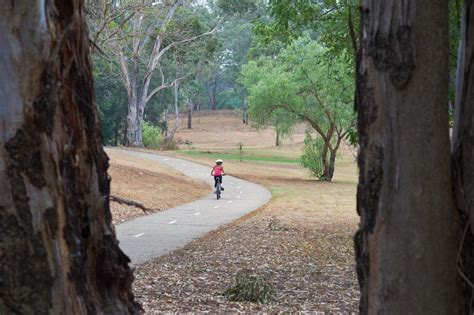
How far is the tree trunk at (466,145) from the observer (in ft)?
11.2

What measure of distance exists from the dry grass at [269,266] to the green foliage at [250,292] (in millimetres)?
99

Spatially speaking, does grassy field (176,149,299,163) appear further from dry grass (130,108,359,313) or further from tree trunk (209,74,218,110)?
dry grass (130,108,359,313)

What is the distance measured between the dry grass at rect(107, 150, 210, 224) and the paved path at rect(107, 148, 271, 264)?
577 mm

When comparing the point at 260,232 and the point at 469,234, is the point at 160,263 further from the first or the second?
the point at 469,234

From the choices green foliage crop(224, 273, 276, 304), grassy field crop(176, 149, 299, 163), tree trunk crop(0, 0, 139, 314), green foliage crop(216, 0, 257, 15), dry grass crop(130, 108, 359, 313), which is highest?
green foliage crop(216, 0, 257, 15)

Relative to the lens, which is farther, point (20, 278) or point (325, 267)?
point (325, 267)

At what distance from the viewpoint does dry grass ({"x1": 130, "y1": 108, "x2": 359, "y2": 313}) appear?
7.82 metres

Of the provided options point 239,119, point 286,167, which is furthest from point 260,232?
point 239,119

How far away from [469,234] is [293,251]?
9.73m

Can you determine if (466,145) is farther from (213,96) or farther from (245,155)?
(213,96)

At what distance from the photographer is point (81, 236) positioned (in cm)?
349

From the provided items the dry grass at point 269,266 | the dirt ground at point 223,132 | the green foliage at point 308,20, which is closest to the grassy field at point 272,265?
the dry grass at point 269,266

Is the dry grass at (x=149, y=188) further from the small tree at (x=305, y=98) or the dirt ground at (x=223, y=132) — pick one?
the dirt ground at (x=223, y=132)

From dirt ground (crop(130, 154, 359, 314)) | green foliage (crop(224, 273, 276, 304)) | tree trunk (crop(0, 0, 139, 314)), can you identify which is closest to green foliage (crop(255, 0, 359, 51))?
dirt ground (crop(130, 154, 359, 314))
